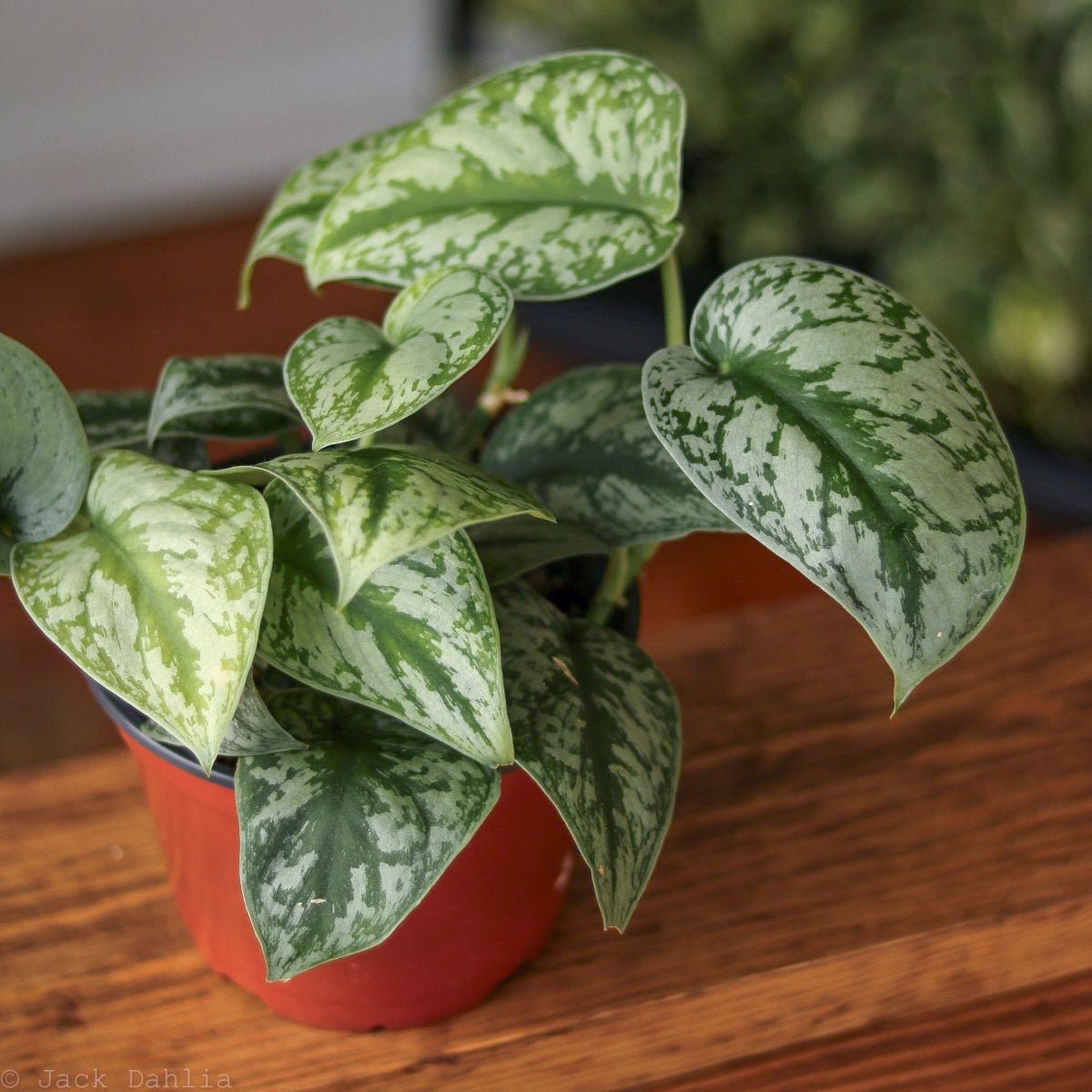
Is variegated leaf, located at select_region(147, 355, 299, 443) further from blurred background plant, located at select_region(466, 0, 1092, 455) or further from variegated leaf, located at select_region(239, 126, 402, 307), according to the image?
blurred background plant, located at select_region(466, 0, 1092, 455)

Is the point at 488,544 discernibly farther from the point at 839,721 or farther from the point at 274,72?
the point at 274,72

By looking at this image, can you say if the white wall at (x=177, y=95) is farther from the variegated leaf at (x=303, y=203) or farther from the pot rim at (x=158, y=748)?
the pot rim at (x=158, y=748)

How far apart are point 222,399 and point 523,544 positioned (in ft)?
0.46

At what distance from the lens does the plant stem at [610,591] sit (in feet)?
1.93

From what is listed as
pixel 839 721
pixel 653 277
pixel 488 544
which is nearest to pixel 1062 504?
pixel 653 277

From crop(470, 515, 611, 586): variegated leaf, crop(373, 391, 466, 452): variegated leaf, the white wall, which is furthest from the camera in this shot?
the white wall

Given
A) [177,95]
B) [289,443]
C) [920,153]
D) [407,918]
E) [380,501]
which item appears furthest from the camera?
[177,95]

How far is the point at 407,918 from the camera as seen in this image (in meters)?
0.54

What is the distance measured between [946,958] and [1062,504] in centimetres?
96

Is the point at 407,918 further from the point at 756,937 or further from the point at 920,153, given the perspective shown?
the point at 920,153

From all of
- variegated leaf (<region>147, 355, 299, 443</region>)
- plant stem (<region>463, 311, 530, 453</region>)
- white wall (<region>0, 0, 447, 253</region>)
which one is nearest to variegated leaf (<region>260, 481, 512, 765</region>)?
variegated leaf (<region>147, 355, 299, 443</region>)

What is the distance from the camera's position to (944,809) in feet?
2.30

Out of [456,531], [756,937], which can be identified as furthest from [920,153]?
[456,531]

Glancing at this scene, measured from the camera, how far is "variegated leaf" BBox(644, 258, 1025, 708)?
41 centimetres
